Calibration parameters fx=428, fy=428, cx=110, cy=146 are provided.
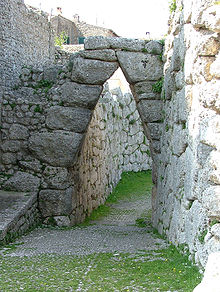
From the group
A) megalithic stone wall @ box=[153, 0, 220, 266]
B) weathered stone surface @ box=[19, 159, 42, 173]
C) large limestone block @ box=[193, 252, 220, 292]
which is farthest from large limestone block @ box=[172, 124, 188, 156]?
weathered stone surface @ box=[19, 159, 42, 173]

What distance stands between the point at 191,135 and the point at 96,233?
3417 millimetres

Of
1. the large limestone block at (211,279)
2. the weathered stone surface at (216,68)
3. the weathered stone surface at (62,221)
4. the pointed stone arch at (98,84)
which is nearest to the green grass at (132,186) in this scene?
the weathered stone surface at (62,221)

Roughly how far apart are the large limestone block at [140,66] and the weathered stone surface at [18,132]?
7.68ft

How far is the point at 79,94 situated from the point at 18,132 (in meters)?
1.47

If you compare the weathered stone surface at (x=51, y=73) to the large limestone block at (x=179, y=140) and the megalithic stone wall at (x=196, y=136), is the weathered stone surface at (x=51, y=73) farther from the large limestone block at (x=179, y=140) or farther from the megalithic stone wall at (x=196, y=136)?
the large limestone block at (x=179, y=140)

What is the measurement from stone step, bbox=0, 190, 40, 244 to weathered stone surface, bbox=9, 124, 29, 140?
1.13m

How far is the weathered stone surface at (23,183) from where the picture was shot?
8477 millimetres

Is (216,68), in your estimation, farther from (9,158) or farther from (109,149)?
(109,149)

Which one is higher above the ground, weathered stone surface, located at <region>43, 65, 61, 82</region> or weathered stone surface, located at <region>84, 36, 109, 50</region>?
weathered stone surface, located at <region>84, 36, 109, 50</region>

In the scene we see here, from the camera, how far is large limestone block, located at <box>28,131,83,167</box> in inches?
335

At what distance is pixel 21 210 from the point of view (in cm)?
715

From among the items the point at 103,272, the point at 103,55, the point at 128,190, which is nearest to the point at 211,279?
the point at 103,272

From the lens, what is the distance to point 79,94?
8.40m

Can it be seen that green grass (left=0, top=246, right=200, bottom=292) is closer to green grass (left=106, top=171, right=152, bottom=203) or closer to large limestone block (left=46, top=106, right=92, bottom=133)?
large limestone block (left=46, top=106, right=92, bottom=133)
